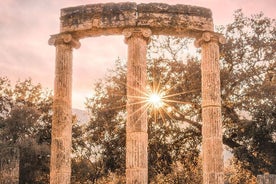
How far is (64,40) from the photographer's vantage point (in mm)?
23562

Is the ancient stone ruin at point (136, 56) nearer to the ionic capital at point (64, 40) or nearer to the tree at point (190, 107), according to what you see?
the ionic capital at point (64, 40)

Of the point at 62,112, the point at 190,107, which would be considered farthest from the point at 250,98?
the point at 62,112

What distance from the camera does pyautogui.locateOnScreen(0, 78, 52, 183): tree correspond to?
3634 cm

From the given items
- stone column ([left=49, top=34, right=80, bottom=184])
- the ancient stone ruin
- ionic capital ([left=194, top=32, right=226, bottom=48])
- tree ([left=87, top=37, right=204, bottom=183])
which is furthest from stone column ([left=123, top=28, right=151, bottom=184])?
tree ([left=87, top=37, right=204, bottom=183])

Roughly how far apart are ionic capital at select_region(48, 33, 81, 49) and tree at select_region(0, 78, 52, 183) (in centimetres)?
1381

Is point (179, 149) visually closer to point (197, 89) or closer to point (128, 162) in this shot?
point (197, 89)

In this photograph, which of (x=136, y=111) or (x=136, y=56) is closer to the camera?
(x=136, y=111)

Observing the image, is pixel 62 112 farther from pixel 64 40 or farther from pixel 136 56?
pixel 136 56

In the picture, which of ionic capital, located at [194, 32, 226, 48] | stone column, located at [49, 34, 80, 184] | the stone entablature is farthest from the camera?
ionic capital, located at [194, 32, 226, 48]

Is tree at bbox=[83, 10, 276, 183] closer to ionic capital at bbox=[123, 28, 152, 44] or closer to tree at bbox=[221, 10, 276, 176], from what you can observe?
tree at bbox=[221, 10, 276, 176]

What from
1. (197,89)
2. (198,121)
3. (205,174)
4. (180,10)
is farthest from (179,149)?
(180,10)

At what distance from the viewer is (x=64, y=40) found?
23.6 meters

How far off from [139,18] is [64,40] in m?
4.10

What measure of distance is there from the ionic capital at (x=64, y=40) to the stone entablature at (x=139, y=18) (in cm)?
35
